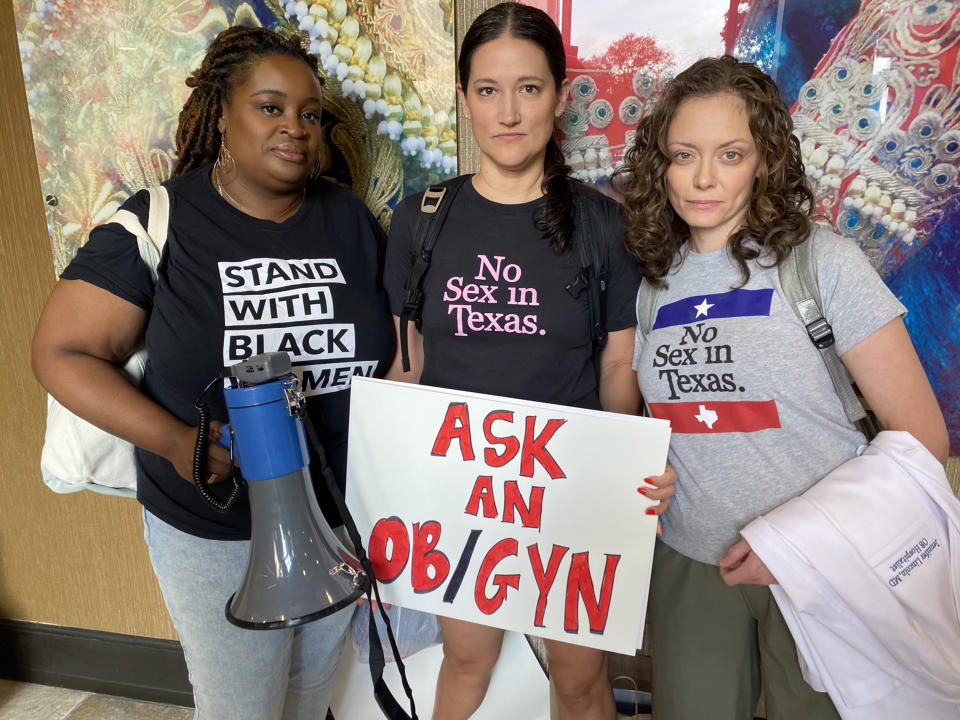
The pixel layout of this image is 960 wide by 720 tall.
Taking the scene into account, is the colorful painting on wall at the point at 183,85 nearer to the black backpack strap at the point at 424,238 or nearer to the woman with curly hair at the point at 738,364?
the black backpack strap at the point at 424,238

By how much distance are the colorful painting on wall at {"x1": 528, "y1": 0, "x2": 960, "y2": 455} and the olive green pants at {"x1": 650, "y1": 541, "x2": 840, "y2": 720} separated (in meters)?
0.84

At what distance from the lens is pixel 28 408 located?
2.22 m

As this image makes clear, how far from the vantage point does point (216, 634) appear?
54.7 inches

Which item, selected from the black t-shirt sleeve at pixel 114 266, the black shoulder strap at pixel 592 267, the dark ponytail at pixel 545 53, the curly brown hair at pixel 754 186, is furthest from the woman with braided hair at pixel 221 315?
the curly brown hair at pixel 754 186

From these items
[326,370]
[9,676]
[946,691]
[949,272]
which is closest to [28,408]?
[9,676]

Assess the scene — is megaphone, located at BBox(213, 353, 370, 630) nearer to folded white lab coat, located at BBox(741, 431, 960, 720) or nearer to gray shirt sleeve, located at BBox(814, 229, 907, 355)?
folded white lab coat, located at BBox(741, 431, 960, 720)

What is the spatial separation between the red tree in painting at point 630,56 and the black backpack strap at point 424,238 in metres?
0.55

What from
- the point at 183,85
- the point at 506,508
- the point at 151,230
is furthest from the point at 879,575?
the point at 183,85

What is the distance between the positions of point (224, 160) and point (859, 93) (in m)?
1.52

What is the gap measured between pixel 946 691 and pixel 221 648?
141 centimetres

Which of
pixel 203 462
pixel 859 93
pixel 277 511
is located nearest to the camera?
pixel 277 511

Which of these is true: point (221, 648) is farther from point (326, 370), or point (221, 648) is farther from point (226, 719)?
point (326, 370)

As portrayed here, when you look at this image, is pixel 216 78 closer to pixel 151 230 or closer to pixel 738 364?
pixel 151 230

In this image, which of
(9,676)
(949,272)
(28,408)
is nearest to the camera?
(949,272)
